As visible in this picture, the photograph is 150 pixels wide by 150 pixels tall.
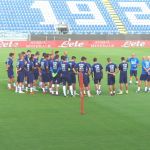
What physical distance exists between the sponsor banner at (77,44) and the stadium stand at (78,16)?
27.9 feet

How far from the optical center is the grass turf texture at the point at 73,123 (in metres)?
12.4

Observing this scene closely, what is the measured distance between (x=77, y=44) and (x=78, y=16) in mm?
12844

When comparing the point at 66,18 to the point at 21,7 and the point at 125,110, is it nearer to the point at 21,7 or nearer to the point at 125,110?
the point at 21,7

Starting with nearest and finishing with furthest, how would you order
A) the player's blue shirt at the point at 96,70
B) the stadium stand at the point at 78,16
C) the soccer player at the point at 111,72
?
the soccer player at the point at 111,72 < the player's blue shirt at the point at 96,70 < the stadium stand at the point at 78,16

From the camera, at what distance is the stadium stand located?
61219 mm

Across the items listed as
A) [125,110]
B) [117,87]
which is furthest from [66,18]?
[125,110]

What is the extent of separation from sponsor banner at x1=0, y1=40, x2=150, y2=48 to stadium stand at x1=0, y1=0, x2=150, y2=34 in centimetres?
850

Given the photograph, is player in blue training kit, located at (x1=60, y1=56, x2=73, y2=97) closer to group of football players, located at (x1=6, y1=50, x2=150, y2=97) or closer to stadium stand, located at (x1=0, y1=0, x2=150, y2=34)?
group of football players, located at (x1=6, y1=50, x2=150, y2=97)

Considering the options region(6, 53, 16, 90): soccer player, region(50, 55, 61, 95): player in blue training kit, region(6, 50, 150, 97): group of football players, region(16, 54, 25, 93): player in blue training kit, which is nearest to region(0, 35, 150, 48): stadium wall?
region(6, 53, 16, 90): soccer player

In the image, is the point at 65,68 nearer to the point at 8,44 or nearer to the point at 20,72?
the point at 20,72

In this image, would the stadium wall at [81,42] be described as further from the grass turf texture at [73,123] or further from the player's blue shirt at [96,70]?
the player's blue shirt at [96,70]

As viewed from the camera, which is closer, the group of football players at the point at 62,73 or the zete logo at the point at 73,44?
the group of football players at the point at 62,73

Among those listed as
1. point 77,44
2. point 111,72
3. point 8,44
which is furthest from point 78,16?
point 111,72

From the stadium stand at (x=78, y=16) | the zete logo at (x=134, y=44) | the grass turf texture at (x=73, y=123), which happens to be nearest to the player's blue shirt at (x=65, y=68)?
the grass turf texture at (x=73, y=123)
